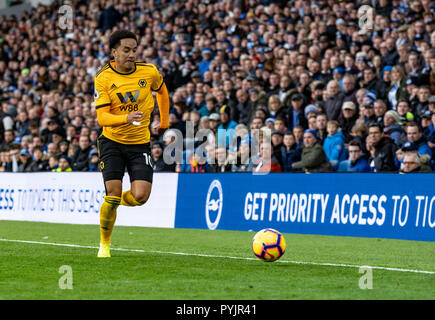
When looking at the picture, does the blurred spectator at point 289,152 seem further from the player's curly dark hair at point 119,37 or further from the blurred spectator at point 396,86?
the player's curly dark hair at point 119,37

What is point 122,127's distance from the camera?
34.7 ft

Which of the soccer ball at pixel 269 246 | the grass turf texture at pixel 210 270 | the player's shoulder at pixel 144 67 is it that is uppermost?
the player's shoulder at pixel 144 67

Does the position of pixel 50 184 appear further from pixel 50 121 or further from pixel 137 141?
pixel 137 141

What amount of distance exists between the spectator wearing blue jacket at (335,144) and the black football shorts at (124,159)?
6.63 meters

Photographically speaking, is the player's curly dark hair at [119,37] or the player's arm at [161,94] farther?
the player's arm at [161,94]

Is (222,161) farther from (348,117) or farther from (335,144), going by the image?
(348,117)

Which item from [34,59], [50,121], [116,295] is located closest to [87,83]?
[50,121]

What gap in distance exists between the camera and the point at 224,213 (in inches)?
667

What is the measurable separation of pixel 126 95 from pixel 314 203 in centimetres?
593

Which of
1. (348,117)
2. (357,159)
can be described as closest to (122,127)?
(357,159)

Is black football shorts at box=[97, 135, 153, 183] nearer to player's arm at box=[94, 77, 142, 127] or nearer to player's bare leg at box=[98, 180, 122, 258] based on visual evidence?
player's bare leg at box=[98, 180, 122, 258]

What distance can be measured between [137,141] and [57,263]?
72.3 inches

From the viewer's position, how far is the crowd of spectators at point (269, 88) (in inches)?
651

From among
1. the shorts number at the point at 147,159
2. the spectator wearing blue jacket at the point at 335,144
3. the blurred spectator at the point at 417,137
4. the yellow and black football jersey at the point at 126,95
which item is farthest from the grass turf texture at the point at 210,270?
the spectator wearing blue jacket at the point at 335,144
